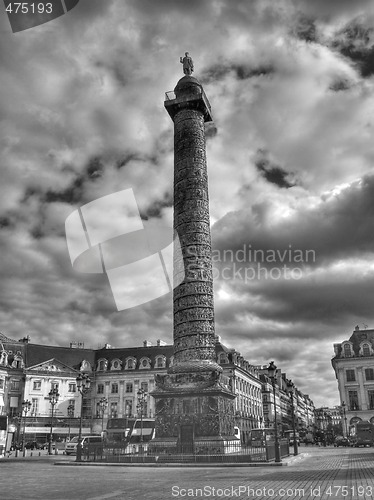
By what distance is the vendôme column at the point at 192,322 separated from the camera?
2373 cm

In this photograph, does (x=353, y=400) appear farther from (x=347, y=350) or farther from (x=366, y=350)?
(x=366, y=350)

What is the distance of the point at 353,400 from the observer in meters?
51.5

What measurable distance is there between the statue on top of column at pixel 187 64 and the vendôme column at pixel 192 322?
1.89 meters

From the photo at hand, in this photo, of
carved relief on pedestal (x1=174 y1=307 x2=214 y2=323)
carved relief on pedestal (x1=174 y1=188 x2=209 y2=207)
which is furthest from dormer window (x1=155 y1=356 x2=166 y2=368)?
carved relief on pedestal (x1=174 y1=188 x2=209 y2=207)

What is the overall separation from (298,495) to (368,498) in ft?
4.43

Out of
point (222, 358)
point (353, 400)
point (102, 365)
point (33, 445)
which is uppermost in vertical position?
point (102, 365)

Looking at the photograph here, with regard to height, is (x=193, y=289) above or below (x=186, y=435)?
above

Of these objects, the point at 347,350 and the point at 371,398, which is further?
the point at 347,350

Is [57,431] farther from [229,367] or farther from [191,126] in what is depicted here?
[191,126]

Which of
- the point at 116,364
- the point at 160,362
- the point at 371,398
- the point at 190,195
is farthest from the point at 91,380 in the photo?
the point at 190,195

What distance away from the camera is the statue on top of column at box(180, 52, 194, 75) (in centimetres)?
3362

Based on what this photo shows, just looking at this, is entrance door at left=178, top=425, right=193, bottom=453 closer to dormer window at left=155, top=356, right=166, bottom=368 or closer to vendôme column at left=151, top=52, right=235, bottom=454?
vendôme column at left=151, top=52, right=235, bottom=454

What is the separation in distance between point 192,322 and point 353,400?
110ft

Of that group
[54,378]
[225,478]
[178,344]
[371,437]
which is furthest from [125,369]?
[225,478]
